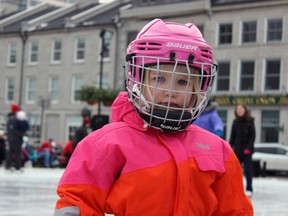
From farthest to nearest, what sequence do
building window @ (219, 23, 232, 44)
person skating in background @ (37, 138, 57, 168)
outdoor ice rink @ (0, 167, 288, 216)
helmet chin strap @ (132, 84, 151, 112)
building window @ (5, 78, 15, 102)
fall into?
building window @ (5, 78, 15, 102), building window @ (219, 23, 232, 44), person skating in background @ (37, 138, 57, 168), outdoor ice rink @ (0, 167, 288, 216), helmet chin strap @ (132, 84, 151, 112)

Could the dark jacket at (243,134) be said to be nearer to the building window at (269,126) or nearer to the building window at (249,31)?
the building window at (269,126)

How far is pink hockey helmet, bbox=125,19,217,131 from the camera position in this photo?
2.55 meters

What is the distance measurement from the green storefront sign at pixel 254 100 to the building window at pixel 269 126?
556 mm

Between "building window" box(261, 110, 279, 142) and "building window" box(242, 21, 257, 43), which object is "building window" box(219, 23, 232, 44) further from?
"building window" box(261, 110, 279, 142)

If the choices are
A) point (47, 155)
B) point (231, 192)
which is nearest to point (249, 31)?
point (47, 155)

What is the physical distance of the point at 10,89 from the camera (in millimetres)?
48062

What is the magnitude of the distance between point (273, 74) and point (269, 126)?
2.66 meters

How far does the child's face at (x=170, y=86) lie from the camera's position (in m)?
2.55

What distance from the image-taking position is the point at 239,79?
3741 cm

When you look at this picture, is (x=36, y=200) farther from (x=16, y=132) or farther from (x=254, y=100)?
(x=254, y=100)

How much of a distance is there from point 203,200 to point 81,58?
4182cm

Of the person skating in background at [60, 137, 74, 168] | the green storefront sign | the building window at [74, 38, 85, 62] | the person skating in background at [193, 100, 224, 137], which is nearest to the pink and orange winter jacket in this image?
the person skating in background at [193, 100, 224, 137]

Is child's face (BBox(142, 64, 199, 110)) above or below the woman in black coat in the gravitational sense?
above

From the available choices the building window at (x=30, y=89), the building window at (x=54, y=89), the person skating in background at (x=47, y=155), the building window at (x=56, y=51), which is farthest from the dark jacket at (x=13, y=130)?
the building window at (x=30, y=89)
